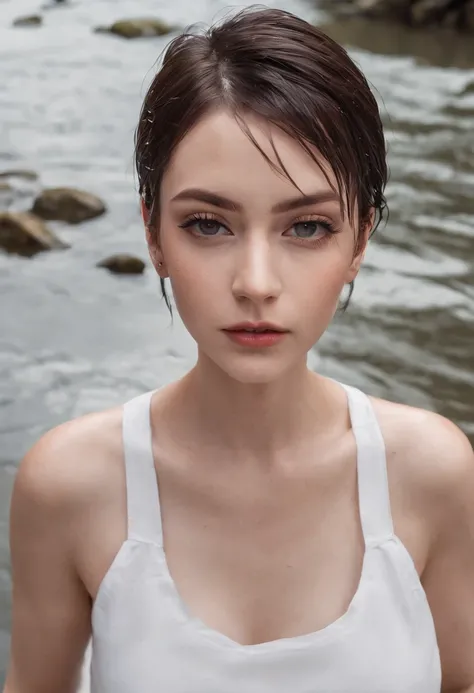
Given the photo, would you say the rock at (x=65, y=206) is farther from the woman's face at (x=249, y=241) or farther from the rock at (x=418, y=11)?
the rock at (x=418, y=11)

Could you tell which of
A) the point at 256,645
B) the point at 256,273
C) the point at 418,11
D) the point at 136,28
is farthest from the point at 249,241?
the point at 418,11

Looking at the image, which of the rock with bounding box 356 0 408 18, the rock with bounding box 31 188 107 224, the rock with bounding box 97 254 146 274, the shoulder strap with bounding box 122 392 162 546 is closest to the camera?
the shoulder strap with bounding box 122 392 162 546

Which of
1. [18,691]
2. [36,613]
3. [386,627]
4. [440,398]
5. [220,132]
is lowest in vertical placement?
[440,398]

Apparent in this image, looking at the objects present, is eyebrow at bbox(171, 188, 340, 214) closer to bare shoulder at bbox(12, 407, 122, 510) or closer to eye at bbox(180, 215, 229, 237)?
eye at bbox(180, 215, 229, 237)

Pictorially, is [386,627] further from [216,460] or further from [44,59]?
[44,59]

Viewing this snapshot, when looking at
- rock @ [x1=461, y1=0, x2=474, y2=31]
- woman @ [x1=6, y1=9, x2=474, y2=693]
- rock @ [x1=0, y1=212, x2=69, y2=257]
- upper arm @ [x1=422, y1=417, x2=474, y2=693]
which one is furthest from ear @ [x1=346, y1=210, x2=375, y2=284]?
rock @ [x1=461, y1=0, x2=474, y2=31]

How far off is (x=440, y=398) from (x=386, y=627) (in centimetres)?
295

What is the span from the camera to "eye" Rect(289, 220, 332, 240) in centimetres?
150

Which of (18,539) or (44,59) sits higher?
(18,539)

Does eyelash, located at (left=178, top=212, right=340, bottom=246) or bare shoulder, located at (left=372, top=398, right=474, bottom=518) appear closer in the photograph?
eyelash, located at (left=178, top=212, right=340, bottom=246)

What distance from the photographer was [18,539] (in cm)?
176

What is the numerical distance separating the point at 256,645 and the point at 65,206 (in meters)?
5.32

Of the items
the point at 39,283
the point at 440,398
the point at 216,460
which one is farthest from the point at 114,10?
the point at 216,460

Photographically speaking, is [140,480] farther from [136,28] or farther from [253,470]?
[136,28]
